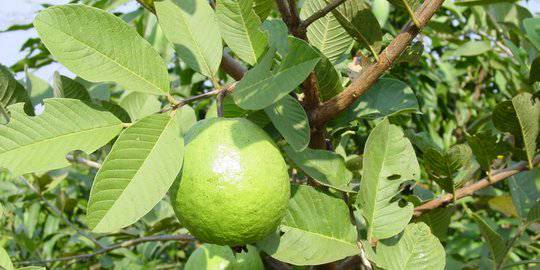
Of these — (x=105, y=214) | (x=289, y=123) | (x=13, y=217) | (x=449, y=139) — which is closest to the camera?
(x=105, y=214)

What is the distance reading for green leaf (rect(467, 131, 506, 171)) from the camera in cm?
120

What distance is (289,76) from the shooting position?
708mm

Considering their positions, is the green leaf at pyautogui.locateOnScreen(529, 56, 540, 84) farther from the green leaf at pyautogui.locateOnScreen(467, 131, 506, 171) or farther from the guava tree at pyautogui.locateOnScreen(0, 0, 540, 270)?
the green leaf at pyautogui.locateOnScreen(467, 131, 506, 171)

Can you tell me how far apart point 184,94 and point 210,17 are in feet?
4.29

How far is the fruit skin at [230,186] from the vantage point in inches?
29.0

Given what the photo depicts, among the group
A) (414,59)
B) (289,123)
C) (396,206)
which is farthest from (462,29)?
(289,123)

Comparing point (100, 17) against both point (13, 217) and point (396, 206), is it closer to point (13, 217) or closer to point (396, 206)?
point (396, 206)

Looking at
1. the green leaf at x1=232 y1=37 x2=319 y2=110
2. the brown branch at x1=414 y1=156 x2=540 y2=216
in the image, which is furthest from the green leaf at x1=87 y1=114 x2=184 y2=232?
the brown branch at x1=414 y1=156 x2=540 y2=216

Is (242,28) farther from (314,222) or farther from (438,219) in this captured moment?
(438,219)

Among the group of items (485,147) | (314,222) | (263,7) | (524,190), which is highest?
(263,7)

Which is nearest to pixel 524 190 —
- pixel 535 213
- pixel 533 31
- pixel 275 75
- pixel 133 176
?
pixel 535 213

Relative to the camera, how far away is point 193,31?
845mm

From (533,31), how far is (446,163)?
36 centimetres

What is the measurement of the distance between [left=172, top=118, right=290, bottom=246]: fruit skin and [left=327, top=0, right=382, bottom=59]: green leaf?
283 mm
